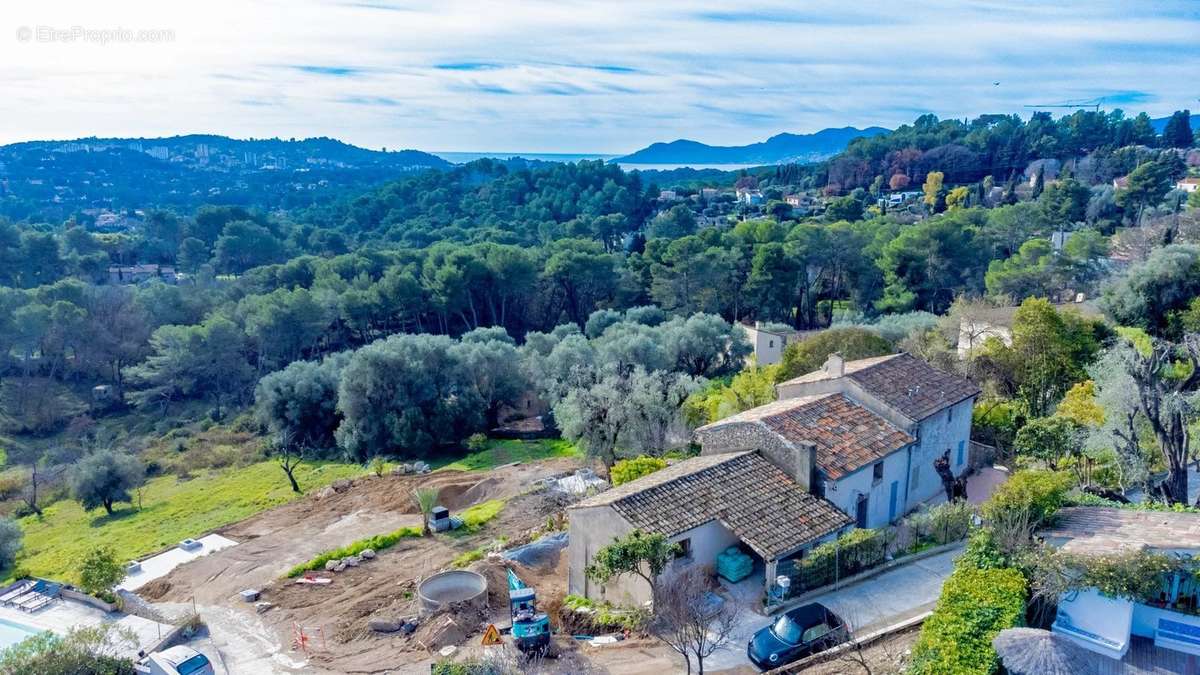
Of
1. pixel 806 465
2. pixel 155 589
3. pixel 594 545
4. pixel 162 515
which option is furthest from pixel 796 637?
pixel 162 515

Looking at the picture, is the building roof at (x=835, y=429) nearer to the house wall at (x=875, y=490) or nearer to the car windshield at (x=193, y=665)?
the house wall at (x=875, y=490)

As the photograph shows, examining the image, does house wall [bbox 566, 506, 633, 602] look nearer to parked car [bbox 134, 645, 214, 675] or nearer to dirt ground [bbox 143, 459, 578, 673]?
dirt ground [bbox 143, 459, 578, 673]

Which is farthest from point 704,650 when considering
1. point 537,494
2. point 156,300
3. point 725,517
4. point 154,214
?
point 154,214

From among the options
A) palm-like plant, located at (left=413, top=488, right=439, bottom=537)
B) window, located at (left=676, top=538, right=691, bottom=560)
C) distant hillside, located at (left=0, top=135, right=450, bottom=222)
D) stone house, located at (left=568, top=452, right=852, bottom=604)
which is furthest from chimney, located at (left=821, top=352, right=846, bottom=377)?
distant hillside, located at (left=0, top=135, right=450, bottom=222)

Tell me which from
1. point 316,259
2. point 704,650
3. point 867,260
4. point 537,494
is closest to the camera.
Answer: point 704,650

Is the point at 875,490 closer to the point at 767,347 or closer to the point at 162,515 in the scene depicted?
the point at 767,347

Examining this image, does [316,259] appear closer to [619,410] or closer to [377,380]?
[377,380]

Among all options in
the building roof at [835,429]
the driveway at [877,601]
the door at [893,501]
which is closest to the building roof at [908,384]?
the building roof at [835,429]
